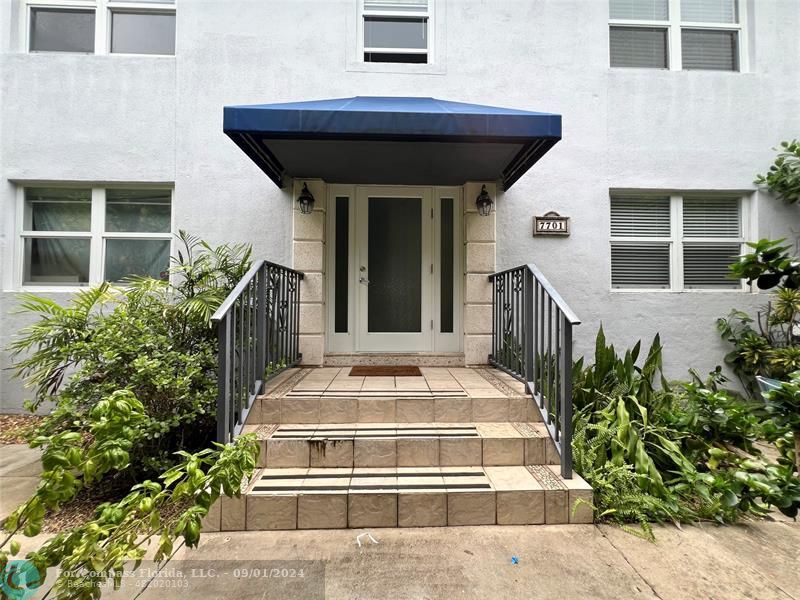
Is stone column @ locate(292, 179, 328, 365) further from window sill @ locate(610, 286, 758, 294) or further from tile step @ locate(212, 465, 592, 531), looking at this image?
window sill @ locate(610, 286, 758, 294)

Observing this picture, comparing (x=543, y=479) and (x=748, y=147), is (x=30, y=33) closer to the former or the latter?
(x=543, y=479)

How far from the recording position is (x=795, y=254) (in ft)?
13.8

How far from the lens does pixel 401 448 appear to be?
8.23ft

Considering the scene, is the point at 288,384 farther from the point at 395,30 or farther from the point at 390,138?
the point at 395,30

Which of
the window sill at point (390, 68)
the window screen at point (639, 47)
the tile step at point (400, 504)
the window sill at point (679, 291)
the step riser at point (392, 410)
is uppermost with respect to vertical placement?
the window screen at point (639, 47)

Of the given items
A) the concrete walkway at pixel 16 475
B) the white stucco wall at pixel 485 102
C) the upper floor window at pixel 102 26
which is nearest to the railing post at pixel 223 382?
the concrete walkway at pixel 16 475

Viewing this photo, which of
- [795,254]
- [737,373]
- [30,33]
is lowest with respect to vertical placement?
[737,373]

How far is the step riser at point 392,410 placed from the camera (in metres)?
2.75

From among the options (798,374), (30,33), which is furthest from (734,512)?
(30,33)

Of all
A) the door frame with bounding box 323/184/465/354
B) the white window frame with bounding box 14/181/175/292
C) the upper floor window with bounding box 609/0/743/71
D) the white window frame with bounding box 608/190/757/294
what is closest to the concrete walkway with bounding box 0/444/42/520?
the white window frame with bounding box 14/181/175/292

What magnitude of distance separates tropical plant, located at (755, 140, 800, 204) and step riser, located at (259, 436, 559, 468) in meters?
4.08

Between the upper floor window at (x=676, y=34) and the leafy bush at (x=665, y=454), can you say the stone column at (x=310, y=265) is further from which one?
the upper floor window at (x=676, y=34)

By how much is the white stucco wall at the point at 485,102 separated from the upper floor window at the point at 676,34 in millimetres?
203

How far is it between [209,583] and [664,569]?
2160mm
